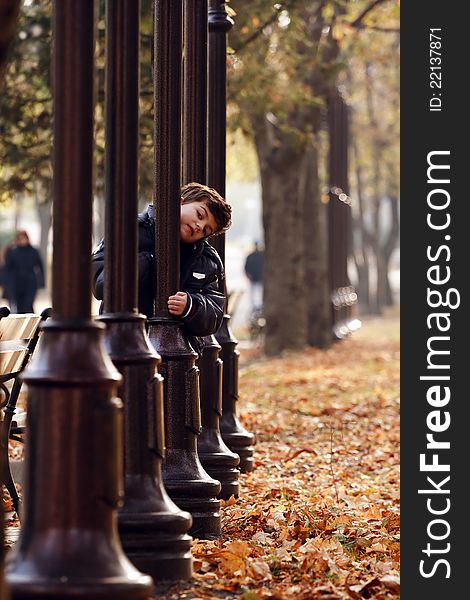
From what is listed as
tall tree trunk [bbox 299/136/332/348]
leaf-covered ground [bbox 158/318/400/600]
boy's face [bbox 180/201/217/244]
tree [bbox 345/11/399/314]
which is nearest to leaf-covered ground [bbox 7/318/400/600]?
leaf-covered ground [bbox 158/318/400/600]

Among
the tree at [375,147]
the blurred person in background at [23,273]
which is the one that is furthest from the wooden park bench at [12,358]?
the tree at [375,147]

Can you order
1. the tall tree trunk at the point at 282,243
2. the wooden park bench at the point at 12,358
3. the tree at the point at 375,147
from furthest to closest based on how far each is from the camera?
the tree at the point at 375,147, the tall tree trunk at the point at 282,243, the wooden park bench at the point at 12,358

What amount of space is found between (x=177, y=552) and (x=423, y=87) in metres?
6.32

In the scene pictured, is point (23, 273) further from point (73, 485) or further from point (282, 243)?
point (73, 485)

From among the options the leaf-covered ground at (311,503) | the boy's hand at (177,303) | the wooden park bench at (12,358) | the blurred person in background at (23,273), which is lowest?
the leaf-covered ground at (311,503)

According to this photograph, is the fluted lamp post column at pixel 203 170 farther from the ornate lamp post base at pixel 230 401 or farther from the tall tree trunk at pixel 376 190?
the tall tree trunk at pixel 376 190

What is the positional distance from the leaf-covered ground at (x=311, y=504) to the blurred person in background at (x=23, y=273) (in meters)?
6.52

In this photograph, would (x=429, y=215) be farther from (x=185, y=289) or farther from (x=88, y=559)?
(x=88, y=559)

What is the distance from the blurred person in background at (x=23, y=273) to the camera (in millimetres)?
24250

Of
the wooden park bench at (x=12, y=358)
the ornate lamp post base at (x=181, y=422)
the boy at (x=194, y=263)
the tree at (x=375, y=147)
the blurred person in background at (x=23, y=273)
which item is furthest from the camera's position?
the tree at (x=375, y=147)

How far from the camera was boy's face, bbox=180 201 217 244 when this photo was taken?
7.12 metres

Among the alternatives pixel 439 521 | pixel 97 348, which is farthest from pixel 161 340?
pixel 97 348

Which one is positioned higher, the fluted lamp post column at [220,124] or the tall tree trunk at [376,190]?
the tall tree trunk at [376,190]

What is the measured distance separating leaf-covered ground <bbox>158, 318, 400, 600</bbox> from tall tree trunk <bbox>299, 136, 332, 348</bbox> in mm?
8401
